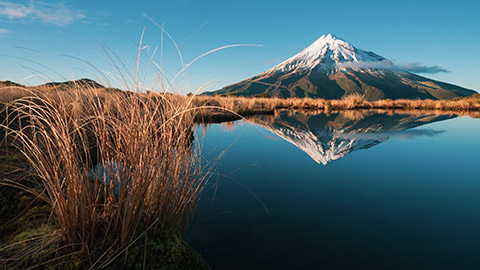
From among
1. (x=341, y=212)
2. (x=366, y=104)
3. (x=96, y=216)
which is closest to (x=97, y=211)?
(x=96, y=216)

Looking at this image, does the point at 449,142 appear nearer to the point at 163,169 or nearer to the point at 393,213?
the point at 393,213

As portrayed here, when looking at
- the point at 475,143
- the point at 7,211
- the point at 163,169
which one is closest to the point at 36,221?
the point at 7,211

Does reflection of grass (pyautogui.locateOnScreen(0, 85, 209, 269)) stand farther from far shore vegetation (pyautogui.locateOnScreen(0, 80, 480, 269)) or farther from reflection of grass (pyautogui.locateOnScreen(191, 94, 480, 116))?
reflection of grass (pyautogui.locateOnScreen(191, 94, 480, 116))

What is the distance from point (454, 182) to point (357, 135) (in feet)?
12.9

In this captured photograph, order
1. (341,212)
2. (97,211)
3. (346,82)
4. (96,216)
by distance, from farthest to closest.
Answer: (346,82)
(341,212)
(97,211)
(96,216)

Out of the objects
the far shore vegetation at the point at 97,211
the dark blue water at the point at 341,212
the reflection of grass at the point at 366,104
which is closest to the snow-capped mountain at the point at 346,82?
the reflection of grass at the point at 366,104

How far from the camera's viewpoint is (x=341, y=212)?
8.54 feet

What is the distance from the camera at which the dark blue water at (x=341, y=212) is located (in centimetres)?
189

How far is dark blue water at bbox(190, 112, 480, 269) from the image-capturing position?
1893mm

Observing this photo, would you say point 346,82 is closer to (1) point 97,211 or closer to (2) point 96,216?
(1) point 97,211

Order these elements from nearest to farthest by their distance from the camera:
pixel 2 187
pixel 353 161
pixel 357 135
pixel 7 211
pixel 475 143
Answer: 1. pixel 7 211
2. pixel 2 187
3. pixel 353 161
4. pixel 475 143
5. pixel 357 135

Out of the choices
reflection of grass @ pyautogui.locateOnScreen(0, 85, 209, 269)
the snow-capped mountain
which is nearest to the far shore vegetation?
reflection of grass @ pyautogui.locateOnScreen(0, 85, 209, 269)

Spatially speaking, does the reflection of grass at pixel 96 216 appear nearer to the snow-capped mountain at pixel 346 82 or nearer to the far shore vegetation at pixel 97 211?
the far shore vegetation at pixel 97 211

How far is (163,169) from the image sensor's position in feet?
5.96
